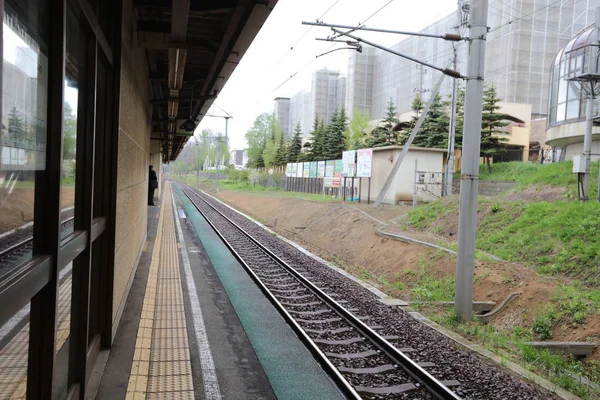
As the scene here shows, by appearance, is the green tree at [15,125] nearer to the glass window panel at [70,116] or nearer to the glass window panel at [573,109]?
the glass window panel at [70,116]

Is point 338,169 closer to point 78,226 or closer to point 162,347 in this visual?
point 162,347

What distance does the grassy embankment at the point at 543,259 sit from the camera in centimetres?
709

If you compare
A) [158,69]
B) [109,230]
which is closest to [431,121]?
[158,69]

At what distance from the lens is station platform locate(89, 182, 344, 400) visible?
190 inches

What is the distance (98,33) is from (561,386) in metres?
6.14

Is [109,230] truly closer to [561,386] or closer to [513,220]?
[561,386]

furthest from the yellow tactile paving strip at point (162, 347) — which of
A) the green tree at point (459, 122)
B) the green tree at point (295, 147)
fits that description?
the green tree at point (295, 147)

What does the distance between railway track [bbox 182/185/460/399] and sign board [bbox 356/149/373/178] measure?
16689 mm

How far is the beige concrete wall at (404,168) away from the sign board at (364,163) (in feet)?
2.66

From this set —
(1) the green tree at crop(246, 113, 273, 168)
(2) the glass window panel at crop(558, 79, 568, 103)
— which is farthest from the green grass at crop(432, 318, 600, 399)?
(1) the green tree at crop(246, 113, 273, 168)

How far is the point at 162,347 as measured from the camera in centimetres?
580

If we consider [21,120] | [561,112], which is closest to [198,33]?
[21,120]

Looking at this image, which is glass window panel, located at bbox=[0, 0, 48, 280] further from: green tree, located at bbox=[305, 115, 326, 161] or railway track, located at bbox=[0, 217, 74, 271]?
green tree, located at bbox=[305, 115, 326, 161]

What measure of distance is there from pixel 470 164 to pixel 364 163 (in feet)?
63.6
